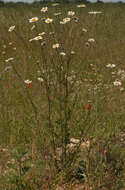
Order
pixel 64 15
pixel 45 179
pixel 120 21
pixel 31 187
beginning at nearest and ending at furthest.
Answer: pixel 31 187 < pixel 45 179 < pixel 64 15 < pixel 120 21

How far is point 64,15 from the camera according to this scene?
2.15 meters

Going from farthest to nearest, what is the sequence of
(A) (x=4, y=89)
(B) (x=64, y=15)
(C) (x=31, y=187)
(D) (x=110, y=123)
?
(A) (x=4, y=89)
(D) (x=110, y=123)
(B) (x=64, y=15)
(C) (x=31, y=187)

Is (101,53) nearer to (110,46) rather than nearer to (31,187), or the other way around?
(110,46)

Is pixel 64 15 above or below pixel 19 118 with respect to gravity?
above

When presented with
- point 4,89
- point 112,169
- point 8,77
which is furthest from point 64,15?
point 8,77

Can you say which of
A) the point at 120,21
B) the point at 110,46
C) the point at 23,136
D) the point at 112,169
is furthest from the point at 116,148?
the point at 120,21

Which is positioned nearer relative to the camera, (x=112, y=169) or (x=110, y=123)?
(x=112, y=169)

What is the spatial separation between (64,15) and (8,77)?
232cm

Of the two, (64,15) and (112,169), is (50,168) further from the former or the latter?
Answer: (64,15)

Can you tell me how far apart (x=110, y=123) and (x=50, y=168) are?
1.08 metres

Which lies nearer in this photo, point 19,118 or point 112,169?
point 112,169

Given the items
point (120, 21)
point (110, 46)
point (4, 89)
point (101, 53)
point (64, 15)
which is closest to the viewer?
point (64, 15)

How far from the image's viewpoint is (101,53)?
6.35m

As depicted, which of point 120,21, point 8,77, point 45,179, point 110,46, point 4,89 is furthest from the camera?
point 120,21
